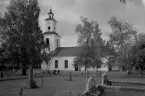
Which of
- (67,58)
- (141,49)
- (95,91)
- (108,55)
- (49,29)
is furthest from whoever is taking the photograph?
(49,29)

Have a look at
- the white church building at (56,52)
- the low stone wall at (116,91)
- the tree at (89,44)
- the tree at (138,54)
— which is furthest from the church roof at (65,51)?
the low stone wall at (116,91)

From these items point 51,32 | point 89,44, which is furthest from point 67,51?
point 89,44

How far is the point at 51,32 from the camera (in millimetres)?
59250

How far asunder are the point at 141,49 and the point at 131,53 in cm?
177

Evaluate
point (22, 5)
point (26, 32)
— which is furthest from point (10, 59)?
point (22, 5)

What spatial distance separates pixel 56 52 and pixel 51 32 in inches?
274

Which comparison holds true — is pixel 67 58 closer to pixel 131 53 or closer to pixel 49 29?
pixel 49 29

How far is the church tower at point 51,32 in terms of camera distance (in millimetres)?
59344

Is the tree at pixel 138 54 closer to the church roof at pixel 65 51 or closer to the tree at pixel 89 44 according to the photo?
the tree at pixel 89 44

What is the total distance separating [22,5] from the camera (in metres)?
33.9

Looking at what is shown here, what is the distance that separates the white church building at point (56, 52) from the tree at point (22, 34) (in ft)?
64.2

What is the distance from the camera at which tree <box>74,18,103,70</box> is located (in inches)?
1299

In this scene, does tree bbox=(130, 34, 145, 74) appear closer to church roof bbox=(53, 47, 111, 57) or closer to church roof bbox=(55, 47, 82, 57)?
church roof bbox=(53, 47, 111, 57)

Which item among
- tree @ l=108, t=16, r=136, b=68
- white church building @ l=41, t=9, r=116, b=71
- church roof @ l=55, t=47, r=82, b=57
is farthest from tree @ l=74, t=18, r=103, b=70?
church roof @ l=55, t=47, r=82, b=57
